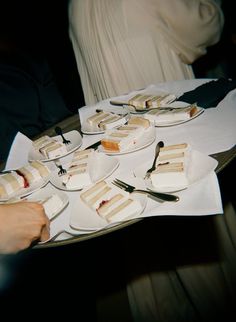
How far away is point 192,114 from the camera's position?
1470 mm

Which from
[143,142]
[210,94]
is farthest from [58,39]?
[143,142]

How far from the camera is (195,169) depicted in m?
1.09

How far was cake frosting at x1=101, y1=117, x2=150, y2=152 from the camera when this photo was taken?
135cm

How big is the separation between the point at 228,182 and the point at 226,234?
1142mm

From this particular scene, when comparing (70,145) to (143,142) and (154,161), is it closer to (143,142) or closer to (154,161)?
(143,142)

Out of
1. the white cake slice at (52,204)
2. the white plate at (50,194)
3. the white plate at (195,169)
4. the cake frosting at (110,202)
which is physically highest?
Result: the white cake slice at (52,204)

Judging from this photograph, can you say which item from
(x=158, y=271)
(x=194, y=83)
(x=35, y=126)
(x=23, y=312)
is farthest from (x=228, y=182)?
(x=23, y=312)

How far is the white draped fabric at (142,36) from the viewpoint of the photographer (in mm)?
2264

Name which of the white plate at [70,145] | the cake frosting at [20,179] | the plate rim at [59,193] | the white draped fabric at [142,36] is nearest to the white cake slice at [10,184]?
the cake frosting at [20,179]

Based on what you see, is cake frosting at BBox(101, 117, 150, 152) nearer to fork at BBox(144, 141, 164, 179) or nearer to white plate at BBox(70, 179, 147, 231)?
fork at BBox(144, 141, 164, 179)

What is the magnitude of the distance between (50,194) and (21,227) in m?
0.23

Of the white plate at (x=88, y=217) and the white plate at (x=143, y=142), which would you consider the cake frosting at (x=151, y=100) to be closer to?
the white plate at (x=143, y=142)

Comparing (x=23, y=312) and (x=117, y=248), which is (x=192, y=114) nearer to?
(x=117, y=248)

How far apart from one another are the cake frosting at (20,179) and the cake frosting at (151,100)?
712 mm
